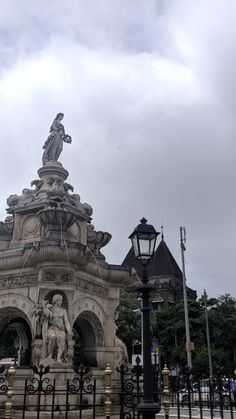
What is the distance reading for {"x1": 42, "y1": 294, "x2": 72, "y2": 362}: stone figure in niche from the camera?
11.2 metres

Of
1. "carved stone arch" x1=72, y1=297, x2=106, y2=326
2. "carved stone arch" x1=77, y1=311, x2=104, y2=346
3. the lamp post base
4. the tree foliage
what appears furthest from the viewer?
the tree foliage

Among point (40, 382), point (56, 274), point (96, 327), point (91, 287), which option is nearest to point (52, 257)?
point (56, 274)

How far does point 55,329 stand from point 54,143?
694 cm

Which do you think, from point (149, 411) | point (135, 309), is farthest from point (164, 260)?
point (149, 411)

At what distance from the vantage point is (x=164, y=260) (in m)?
71.6

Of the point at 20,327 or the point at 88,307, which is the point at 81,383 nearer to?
the point at 88,307

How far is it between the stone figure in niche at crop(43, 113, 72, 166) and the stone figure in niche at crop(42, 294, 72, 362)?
5.70 metres

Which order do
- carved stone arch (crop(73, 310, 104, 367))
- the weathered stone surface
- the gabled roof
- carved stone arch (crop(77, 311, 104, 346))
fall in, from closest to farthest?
1. the weathered stone surface
2. carved stone arch (crop(73, 310, 104, 367))
3. carved stone arch (crop(77, 311, 104, 346))
4. the gabled roof

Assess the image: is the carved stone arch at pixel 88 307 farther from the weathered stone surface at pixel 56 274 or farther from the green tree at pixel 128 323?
the green tree at pixel 128 323

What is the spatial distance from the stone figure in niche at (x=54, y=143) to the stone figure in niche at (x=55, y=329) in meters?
5.70

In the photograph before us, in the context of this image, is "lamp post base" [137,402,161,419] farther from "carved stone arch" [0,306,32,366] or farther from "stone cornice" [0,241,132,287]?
"carved stone arch" [0,306,32,366]

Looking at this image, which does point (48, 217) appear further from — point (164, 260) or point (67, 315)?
point (164, 260)

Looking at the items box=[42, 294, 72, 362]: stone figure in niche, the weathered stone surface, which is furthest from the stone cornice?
box=[42, 294, 72, 362]: stone figure in niche

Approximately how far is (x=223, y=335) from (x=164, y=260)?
82.9ft
